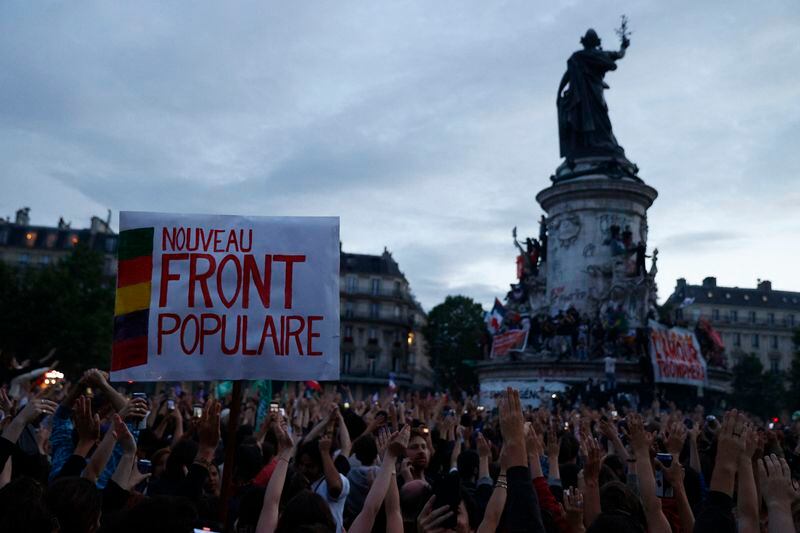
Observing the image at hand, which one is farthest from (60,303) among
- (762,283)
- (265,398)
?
(762,283)

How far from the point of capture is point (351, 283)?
85.1 m

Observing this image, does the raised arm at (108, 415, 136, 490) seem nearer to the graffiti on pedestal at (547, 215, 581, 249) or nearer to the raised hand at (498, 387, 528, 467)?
the raised hand at (498, 387, 528, 467)

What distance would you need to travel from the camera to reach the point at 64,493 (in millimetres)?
3727

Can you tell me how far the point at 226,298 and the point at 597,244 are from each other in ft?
122

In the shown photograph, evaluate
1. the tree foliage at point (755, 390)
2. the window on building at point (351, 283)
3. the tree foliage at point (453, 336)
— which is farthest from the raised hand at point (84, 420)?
the window on building at point (351, 283)

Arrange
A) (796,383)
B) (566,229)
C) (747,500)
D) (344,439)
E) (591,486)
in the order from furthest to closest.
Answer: (796,383)
(566,229)
(344,439)
(591,486)
(747,500)

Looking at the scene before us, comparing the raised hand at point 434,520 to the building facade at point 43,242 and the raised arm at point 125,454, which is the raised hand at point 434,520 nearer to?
the raised arm at point 125,454

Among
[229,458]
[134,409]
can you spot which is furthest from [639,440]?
[134,409]

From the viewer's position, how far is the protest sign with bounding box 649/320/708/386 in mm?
36938

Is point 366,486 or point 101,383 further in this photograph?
point 366,486

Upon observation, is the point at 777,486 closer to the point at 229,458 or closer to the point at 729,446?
the point at 729,446

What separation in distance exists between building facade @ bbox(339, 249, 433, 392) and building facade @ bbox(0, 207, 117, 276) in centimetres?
2478

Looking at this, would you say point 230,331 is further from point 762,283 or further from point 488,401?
point 762,283

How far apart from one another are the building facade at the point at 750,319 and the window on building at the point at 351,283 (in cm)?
3627
